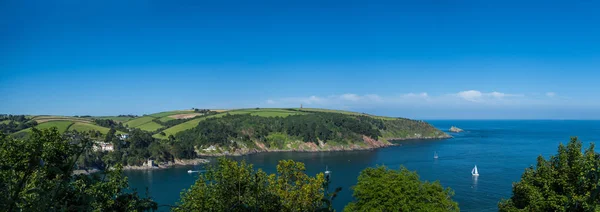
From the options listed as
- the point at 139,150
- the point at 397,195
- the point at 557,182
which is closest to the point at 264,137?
the point at 139,150

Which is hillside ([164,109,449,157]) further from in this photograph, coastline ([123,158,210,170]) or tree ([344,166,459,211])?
tree ([344,166,459,211])

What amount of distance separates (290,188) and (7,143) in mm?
17459

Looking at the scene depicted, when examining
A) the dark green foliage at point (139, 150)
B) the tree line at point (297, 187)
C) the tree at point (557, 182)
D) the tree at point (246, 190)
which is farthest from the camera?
the dark green foliage at point (139, 150)

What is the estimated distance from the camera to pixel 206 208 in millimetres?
16828

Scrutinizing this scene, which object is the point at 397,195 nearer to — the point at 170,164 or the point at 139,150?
the point at 170,164

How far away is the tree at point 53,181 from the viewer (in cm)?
302

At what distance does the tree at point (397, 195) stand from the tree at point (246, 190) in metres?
6.39

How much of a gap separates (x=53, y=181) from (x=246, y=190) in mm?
14539

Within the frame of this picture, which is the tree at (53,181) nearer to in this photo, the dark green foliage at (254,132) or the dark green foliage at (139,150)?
the dark green foliage at (139,150)

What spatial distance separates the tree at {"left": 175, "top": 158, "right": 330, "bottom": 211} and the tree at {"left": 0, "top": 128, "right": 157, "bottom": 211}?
12.3 ft

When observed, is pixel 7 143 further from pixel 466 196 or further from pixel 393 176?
pixel 466 196

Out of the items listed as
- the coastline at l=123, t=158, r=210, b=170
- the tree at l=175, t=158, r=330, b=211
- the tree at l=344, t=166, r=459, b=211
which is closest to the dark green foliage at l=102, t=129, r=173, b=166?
the coastline at l=123, t=158, r=210, b=170

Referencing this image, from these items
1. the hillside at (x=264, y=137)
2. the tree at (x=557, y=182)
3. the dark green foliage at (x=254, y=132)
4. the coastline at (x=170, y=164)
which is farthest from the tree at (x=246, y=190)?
the dark green foliage at (x=254, y=132)

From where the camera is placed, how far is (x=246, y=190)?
63.0 feet
